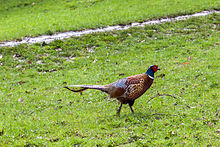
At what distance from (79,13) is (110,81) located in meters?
12.7

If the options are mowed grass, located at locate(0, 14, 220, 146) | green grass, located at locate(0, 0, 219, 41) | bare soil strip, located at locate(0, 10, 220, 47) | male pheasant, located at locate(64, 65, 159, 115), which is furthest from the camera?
green grass, located at locate(0, 0, 219, 41)

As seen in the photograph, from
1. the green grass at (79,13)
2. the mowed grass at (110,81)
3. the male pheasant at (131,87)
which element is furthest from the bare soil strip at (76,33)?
the male pheasant at (131,87)

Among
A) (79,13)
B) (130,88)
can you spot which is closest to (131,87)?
(130,88)

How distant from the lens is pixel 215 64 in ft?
41.9

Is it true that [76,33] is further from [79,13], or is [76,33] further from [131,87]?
[131,87]

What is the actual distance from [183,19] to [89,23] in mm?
6435

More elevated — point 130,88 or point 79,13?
point 79,13

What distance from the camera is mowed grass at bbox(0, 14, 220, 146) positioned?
7.73 metres

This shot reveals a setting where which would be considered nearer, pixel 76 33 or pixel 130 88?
pixel 130 88

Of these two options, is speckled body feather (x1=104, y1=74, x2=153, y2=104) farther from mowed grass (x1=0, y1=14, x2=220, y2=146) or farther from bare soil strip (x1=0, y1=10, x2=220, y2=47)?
bare soil strip (x1=0, y1=10, x2=220, y2=47)

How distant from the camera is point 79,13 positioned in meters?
24.3

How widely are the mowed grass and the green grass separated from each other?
89.6 inches

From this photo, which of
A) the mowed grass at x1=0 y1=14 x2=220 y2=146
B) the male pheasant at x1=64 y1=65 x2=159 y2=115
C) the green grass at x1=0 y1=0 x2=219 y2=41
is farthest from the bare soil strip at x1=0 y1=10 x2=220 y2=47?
the male pheasant at x1=64 y1=65 x2=159 y2=115

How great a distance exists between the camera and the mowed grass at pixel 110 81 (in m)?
7.73
